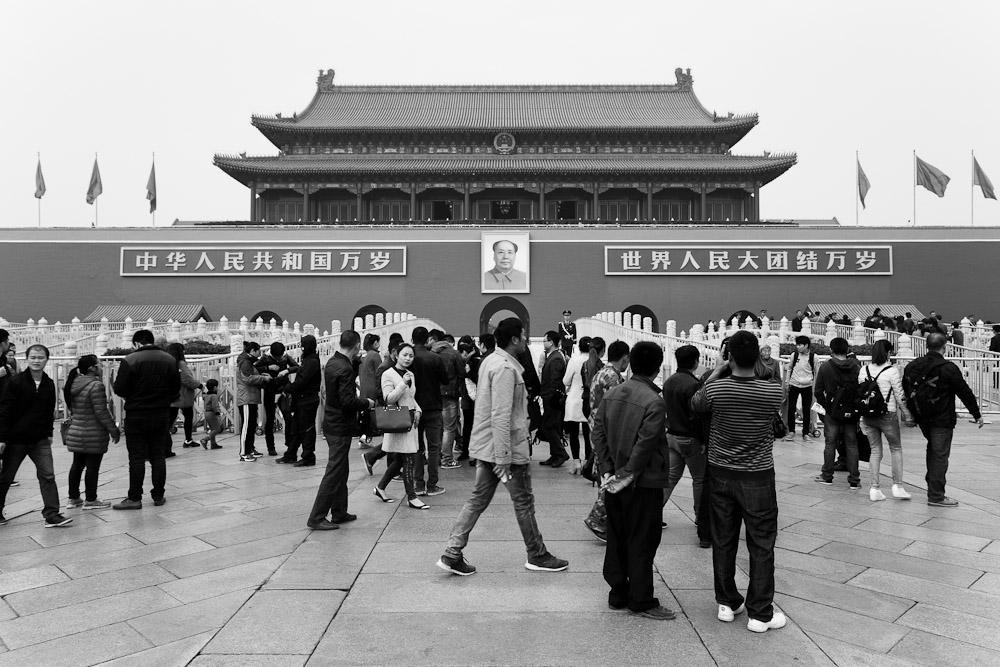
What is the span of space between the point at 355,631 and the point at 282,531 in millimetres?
1943

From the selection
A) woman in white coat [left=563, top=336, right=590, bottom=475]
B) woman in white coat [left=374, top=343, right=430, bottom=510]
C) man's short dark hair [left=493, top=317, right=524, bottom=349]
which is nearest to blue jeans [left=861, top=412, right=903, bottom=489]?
woman in white coat [left=563, top=336, right=590, bottom=475]

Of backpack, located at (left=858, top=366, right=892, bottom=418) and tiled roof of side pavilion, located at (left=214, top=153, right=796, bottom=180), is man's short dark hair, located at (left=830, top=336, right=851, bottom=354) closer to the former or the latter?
backpack, located at (left=858, top=366, right=892, bottom=418)

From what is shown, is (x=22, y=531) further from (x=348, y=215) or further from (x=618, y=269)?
(x=348, y=215)

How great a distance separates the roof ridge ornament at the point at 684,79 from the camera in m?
33.0

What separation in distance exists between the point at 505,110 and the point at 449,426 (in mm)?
26755

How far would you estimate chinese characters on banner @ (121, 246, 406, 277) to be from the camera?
26.5 m

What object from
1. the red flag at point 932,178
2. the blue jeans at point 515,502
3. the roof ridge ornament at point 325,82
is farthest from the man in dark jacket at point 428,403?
the roof ridge ornament at point 325,82

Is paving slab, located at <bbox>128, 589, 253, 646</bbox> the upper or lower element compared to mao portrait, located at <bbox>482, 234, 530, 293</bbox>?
lower

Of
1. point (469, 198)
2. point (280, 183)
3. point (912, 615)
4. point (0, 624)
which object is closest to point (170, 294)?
point (280, 183)

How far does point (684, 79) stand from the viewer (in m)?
33.0

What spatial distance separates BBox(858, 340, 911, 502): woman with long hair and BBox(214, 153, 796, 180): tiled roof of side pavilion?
22.7m

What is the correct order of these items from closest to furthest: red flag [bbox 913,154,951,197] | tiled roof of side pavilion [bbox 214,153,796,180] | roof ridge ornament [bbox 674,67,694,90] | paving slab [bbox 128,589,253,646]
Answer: paving slab [bbox 128,589,253,646], red flag [bbox 913,154,951,197], tiled roof of side pavilion [bbox 214,153,796,180], roof ridge ornament [bbox 674,67,694,90]

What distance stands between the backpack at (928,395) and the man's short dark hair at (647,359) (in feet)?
10.9

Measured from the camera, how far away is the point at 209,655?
3289mm
